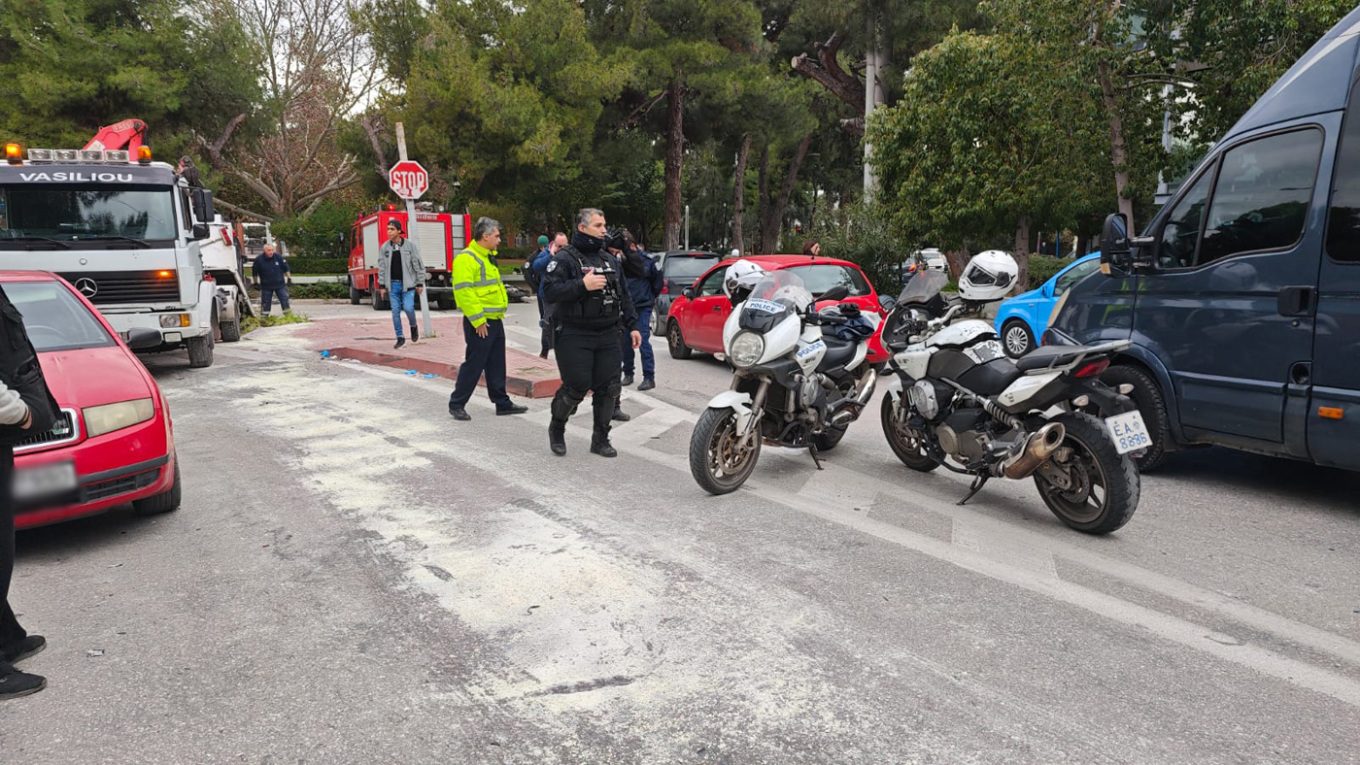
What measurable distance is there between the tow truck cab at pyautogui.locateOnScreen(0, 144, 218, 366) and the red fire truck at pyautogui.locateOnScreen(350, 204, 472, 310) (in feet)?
39.1

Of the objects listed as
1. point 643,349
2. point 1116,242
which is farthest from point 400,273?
point 1116,242

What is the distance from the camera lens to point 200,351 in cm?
1141

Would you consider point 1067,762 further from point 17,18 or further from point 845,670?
point 17,18

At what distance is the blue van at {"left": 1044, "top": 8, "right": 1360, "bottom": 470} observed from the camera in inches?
199

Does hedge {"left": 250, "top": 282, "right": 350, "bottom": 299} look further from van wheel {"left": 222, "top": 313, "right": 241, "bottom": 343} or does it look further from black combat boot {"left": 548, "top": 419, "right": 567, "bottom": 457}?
black combat boot {"left": 548, "top": 419, "right": 567, "bottom": 457}

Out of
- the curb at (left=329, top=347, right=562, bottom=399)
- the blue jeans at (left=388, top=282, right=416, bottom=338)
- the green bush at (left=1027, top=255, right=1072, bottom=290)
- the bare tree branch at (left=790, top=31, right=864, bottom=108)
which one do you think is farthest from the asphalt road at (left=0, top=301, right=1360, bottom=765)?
the bare tree branch at (left=790, top=31, right=864, bottom=108)

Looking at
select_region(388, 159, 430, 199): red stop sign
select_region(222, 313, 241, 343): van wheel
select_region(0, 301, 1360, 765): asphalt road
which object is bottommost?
select_region(0, 301, 1360, 765): asphalt road

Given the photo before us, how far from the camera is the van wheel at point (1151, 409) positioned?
6.02m

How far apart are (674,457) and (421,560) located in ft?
8.78

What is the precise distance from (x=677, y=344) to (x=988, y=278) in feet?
24.9

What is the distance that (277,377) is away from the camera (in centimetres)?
1081

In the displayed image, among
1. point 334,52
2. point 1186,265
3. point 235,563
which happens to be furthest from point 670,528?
A: point 334,52

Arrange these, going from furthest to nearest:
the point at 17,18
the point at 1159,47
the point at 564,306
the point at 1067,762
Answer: the point at 17,18
the point at 1159,47
the point at 564,306
the point at 1067,762

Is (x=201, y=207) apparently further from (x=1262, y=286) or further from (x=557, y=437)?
(x=1262, y=286)
